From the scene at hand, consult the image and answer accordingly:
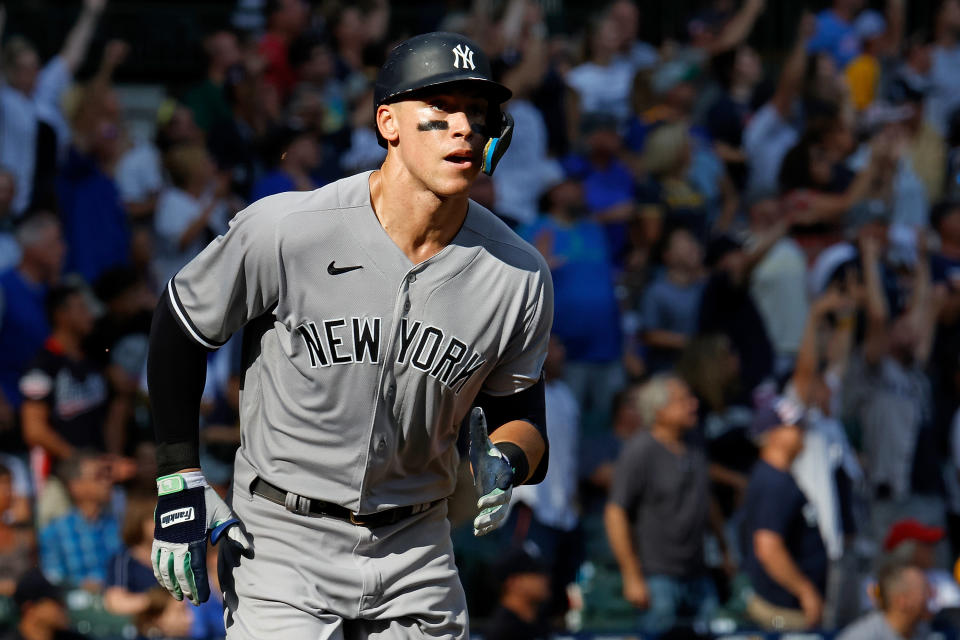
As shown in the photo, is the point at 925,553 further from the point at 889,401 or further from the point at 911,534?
the point at 889,401

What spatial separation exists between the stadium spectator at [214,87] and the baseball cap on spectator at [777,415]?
3.89 m

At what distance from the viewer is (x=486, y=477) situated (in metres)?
3.68

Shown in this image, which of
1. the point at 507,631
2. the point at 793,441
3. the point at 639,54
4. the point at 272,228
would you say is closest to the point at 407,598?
the point at 272,228

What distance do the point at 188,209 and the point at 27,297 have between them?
46.3 inches

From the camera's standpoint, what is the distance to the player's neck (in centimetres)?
374

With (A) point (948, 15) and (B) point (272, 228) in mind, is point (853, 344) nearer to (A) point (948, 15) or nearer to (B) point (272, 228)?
(A) point (948, 15)

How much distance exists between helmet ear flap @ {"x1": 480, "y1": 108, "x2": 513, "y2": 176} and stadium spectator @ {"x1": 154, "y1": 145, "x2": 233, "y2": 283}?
5.12 metres

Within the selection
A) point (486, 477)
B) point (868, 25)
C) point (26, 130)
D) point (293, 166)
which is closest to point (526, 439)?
point (486, 477)

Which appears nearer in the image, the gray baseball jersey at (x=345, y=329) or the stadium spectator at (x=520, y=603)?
the gray baseball jersey at (x=345, y=329)

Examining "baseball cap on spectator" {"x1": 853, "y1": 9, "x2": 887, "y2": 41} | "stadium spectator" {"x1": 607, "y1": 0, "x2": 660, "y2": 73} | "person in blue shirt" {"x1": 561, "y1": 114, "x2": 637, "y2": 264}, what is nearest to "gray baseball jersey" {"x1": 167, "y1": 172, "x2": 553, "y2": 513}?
"person in blue shirt" {"x1": 561, "y1": 114, "x2": 637, "y2": 264}

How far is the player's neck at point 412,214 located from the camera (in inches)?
147

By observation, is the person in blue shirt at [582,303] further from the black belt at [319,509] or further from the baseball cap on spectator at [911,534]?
the black belt at [319,509]

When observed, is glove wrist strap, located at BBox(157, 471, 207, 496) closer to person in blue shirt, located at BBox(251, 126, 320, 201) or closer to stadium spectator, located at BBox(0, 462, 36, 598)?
stadium spectator, located at BBox(0, 462, 36, 598)

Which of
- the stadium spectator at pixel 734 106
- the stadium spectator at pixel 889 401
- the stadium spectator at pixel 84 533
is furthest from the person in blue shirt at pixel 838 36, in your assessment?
the stadium spectator at pixel 84 533
